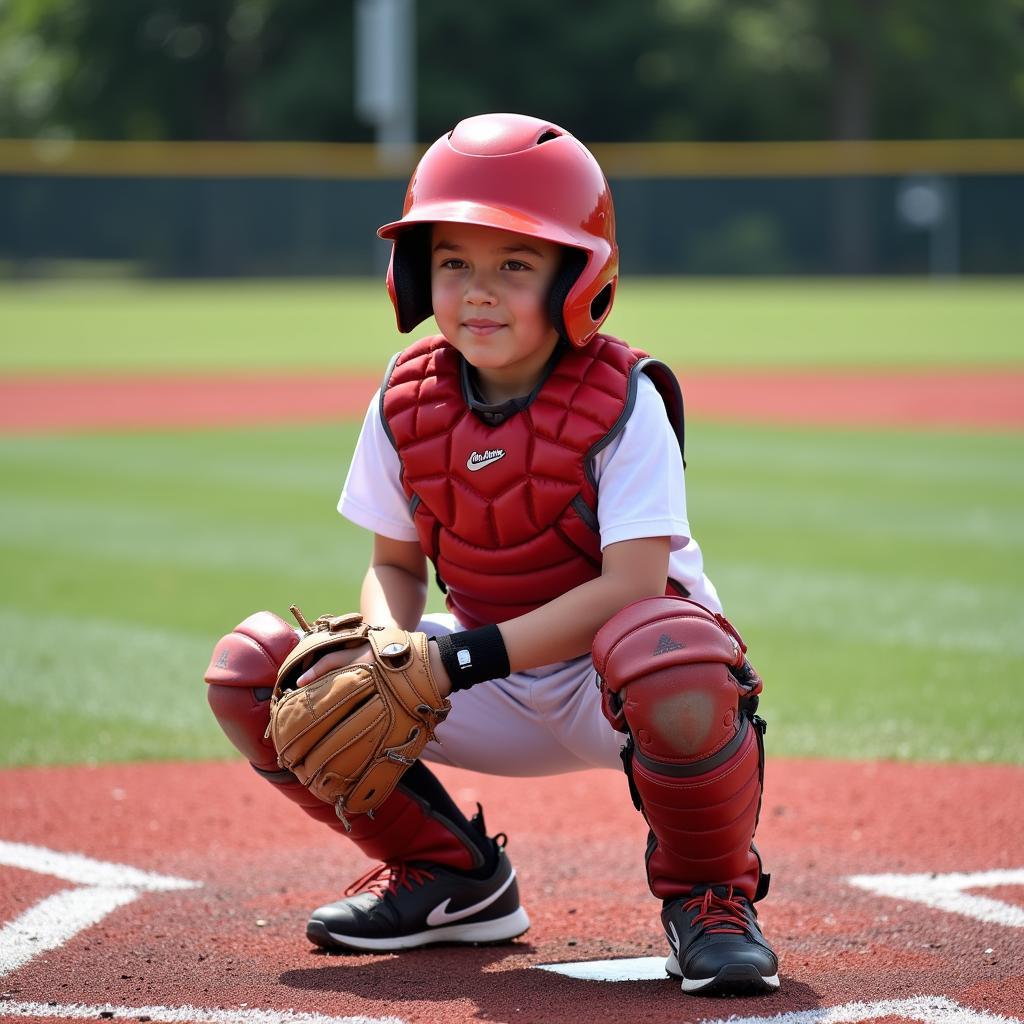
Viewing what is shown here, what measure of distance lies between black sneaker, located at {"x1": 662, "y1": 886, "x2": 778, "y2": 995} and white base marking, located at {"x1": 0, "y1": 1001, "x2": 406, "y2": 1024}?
50 centimetres

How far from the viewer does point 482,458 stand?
2.88 metres

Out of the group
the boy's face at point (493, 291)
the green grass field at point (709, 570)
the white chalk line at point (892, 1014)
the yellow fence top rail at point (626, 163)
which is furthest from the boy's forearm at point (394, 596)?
the yellow fence top rail at point (626, 163)

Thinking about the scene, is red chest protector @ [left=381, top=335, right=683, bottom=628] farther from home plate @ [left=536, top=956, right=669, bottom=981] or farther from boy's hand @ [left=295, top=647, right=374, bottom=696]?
home plate @ [left=536, top=956, right=669, bottom=981]

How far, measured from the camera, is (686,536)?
2840mm

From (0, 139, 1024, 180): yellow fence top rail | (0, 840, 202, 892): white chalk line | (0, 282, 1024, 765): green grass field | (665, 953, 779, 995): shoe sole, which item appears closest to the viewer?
(665, 953, 779, 995): shoe sole

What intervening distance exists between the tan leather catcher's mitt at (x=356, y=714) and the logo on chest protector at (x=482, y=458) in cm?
35

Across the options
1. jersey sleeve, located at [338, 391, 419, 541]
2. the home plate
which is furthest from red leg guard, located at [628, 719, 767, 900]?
jersey sleeve, located at [338, 391, 419, 541]

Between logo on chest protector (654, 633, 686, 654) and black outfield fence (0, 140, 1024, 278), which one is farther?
black outfield fence (0, 140, 1024, 278)

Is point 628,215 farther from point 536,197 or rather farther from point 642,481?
point 642,481

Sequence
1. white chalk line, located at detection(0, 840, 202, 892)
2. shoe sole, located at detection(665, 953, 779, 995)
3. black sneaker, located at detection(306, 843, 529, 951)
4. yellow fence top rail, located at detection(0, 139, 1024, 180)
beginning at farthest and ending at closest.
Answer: yellow fence top rail, located at detection(0, 139, 1024, 180)
white chalk line, located at detection(0, 840, 202, 892)
black sneaker, located at detection(306, 843, 529, 951)
shoe sole, located at detection(665, 953, 779, 995)

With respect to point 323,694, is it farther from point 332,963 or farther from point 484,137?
point 484,137

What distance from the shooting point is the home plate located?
109 inches

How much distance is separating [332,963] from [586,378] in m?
1.17

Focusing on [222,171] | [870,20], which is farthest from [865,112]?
[222,171]
